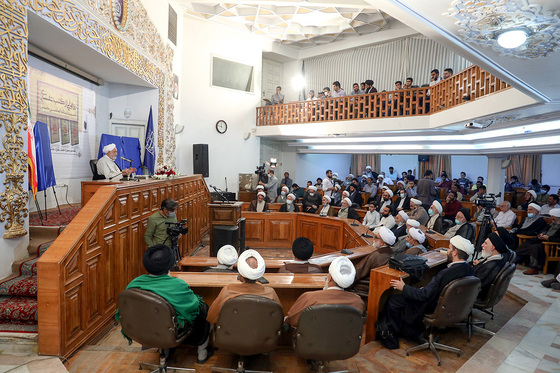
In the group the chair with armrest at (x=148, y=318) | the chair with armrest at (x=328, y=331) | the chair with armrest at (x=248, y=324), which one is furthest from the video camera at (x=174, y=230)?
the chair with armrest at (x=328, y=331)

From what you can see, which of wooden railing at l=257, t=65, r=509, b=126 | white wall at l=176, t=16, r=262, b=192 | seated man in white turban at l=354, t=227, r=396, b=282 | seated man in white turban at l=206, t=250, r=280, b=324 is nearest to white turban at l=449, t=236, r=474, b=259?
seated man in white turban at l=354, t=227, r=396, b=282

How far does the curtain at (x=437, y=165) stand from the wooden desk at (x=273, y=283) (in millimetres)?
14830

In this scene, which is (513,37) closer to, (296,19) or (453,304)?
(453,304)

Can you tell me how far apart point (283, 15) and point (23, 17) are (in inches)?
369

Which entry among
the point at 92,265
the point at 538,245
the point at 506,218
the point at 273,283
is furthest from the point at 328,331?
the point at 506,218

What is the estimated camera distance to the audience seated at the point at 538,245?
6207 millimetres

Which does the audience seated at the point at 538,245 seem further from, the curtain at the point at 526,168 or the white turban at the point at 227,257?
the curtain at the point at 526,168

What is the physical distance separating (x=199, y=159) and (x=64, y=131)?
5.33 meters

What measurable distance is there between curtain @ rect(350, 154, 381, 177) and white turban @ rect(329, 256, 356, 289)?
52.6 ft

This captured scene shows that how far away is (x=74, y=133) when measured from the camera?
6750mm

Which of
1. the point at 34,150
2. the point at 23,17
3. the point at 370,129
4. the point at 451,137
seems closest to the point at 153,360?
the point at 34,150

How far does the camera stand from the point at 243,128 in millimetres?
13352

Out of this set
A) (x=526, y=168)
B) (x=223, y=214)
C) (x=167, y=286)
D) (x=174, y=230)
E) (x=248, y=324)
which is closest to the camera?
(x=248, y=324)

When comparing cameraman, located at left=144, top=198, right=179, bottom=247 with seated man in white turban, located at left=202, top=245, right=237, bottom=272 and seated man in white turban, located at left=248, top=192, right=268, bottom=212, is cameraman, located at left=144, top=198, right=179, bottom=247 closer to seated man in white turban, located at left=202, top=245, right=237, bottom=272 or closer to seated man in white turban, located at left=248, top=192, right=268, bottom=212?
seated man in white turban, located at left=202, top=245, right=237, bottom=272
